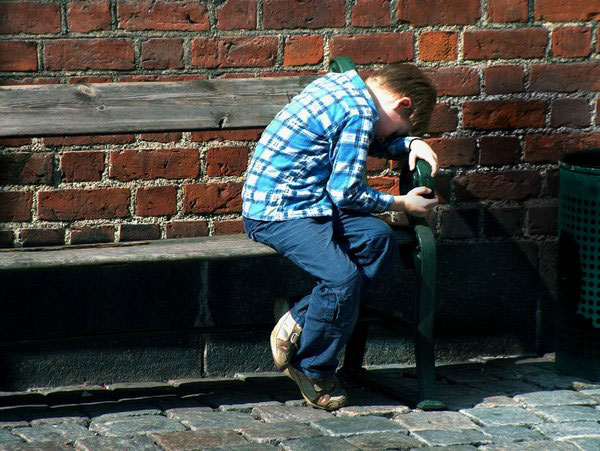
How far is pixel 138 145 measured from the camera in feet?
13.0

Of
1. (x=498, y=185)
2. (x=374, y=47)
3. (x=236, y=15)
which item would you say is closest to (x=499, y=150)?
(x=498, y=185)

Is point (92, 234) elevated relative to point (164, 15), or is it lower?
lower

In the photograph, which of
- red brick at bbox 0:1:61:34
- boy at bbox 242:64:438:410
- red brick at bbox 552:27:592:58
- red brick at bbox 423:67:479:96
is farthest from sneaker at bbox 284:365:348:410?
red brick at bbox 552:27:592:58

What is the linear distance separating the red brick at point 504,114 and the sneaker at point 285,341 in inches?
44.5

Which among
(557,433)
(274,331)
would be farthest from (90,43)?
(557,433)

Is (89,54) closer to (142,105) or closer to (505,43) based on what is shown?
(142,105)

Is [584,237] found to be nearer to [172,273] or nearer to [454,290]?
[454,290]

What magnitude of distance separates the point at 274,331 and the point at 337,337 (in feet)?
0.77

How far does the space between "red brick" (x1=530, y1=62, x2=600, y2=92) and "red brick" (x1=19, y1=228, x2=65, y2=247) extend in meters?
1.82

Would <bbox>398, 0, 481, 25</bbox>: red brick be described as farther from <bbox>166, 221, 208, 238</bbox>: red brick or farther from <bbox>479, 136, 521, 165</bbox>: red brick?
<bbox>166, 221, 208, 238</bbox>: red brick

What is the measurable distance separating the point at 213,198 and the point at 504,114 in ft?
3.74

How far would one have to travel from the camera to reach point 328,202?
354cm

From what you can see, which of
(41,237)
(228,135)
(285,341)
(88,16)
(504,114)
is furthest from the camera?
(504,114)

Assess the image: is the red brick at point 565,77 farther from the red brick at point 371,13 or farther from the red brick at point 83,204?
the red brick at point 83,204
